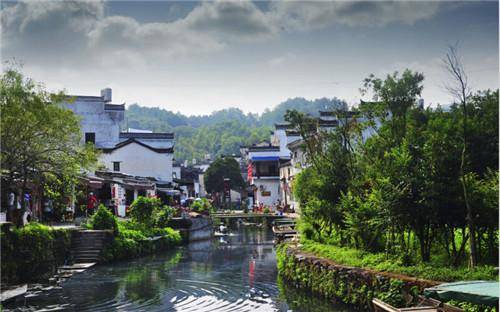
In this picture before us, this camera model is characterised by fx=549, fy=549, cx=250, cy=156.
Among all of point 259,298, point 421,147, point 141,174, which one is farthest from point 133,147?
point 421,147

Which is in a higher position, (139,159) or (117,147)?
(117,147)

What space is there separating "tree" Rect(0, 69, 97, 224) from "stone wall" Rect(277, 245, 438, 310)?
980 cm

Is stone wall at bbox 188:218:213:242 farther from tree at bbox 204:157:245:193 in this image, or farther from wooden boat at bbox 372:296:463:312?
wooden boat at bbox 372:296:463:312

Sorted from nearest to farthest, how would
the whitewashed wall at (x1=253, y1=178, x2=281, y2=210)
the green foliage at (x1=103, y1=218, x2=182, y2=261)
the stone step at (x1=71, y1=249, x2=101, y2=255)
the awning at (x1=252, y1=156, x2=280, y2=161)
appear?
1. the stone step at (x1=71, y1=249, x2=101, y2=255)
2. the green foliage at (x1=103, y1=218, x2=182, y2=261)
3. the awning at (x1=252, y1=156, x2=280, y2=161)
4. the whitewashed wall at (x1=253, y1=178, x2=281, y2=210)

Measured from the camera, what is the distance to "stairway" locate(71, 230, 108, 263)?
86.2 ft

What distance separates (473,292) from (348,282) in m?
7.16

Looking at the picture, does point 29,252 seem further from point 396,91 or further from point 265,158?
point 265,158

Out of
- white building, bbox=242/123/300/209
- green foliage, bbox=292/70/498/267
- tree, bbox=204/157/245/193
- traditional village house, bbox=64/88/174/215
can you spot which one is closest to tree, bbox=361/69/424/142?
green foliage, bbox=292/70/498/267

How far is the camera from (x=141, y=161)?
55.2 meters

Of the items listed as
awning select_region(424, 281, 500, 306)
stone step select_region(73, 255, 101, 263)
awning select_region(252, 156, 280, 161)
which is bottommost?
stone step select_region(73, 255, 101, 263)

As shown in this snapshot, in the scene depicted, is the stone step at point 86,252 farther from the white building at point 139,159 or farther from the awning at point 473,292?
the white building at point 139,159

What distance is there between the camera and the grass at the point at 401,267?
13148 mm

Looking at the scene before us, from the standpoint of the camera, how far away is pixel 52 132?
69.3ft

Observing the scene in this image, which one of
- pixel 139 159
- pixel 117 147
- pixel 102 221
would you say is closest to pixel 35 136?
pixel 102 221
